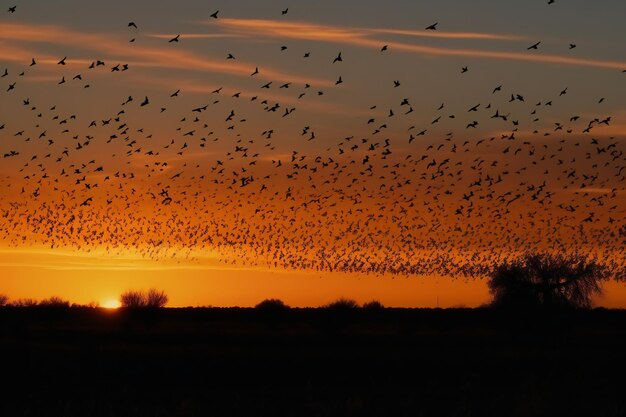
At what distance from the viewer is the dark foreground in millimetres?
28781

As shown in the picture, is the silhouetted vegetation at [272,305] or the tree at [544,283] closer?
the tree at [544,283]

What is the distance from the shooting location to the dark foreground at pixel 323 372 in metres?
28.8

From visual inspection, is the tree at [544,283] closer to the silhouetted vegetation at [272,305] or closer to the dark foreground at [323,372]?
the dark foreground at [323,372]

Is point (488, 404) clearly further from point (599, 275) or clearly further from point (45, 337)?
point (45, 337)

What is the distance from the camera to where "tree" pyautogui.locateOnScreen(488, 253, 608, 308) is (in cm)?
8169

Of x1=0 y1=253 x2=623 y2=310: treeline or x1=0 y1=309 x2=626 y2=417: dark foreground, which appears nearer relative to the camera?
x1=0 y1=309 x2=626 y2=417: dark foreground

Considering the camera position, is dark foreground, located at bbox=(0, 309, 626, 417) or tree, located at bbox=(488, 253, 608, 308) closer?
dark foreground, located at bbox=(0, 309, 626, 417)

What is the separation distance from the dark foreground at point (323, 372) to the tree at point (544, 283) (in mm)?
1271

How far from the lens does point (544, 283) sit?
82.2 meters

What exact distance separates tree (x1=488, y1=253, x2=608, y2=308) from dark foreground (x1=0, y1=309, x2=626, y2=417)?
50.0 inches

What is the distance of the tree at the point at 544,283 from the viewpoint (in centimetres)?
8169

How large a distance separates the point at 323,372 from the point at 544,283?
37432mm

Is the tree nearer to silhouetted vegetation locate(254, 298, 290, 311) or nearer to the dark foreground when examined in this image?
the dark foreground

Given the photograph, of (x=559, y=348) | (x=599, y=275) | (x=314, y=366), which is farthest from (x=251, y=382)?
(x=599, y=275)
